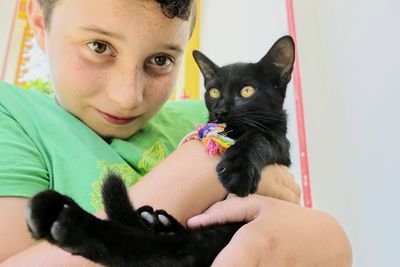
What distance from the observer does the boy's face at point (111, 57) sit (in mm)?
725

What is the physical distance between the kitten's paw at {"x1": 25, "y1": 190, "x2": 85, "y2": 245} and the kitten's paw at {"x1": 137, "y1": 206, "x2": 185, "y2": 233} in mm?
159

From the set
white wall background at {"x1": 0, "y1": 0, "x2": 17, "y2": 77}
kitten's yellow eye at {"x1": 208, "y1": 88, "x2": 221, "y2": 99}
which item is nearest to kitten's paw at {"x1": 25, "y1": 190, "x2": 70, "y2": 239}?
kitten's yellow eye at {"x1": 208, "y1": 88, "x2": 221, "y2": 99}

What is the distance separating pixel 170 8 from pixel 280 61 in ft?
1.21

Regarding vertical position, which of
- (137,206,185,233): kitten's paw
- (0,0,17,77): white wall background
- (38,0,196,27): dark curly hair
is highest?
(0,0,17,77): white wall background

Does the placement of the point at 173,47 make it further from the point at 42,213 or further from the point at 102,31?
the point at 42,213

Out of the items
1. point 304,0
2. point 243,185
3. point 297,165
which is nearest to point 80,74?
point 243,185

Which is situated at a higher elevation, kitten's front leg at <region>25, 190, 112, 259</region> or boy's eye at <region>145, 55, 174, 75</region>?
boy's eye at <region>145, 55, 174, 75</region>

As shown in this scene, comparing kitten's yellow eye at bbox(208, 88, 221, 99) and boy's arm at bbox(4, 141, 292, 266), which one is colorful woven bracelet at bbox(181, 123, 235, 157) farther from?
kitten's yellow eye at bbox(208, 88, 221, 99)

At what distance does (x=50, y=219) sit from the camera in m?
0.40

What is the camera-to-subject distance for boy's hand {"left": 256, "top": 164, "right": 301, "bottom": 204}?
0.73 metres

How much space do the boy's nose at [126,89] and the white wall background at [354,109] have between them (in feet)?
2.73

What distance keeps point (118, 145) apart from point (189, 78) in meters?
1.12

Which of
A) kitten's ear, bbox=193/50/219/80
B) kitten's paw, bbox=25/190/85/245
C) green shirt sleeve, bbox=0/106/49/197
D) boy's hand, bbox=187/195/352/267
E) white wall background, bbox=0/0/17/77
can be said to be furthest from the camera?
white wall background, bbox=0/0/17/77

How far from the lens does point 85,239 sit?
0.42 m
